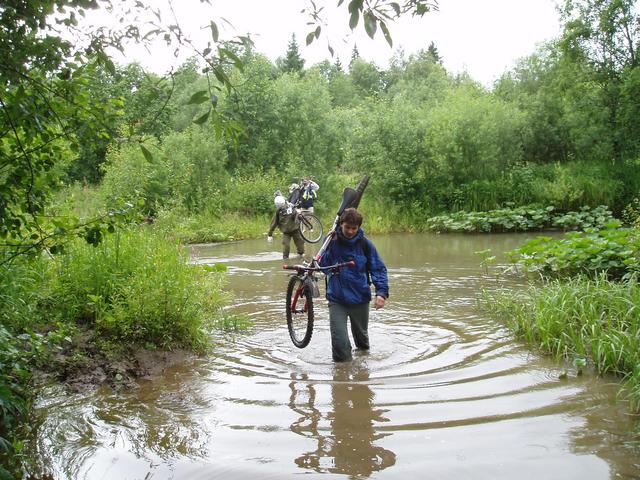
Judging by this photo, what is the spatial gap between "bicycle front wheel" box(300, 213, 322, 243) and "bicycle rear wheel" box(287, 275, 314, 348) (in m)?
8.24

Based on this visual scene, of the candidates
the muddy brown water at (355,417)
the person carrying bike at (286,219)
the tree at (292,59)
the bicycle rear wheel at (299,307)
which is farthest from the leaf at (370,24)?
the tree at (292,59)

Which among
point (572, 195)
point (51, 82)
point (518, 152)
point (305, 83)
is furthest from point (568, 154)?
point (51, 82)

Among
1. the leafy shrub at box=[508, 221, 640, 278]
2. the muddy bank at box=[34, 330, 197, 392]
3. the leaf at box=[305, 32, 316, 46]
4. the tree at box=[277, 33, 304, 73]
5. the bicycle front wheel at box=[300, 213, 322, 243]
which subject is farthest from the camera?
the tree at box=[277, 33, 304, 73]

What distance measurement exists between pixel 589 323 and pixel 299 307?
3.43 meters

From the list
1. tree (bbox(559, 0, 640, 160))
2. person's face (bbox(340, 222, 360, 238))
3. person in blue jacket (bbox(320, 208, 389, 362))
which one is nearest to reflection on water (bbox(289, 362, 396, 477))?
person in blue jacket (bbox(320, 208, 389, 362))

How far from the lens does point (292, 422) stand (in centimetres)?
511

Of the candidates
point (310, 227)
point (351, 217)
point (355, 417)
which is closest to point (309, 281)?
point (351, 217)

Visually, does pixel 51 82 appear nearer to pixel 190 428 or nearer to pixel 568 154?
pixel 190 428

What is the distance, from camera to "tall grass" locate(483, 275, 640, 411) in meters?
6.13

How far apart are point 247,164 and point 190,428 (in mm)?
24419

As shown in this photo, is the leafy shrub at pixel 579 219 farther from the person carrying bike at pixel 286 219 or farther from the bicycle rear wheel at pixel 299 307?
the bicycle rear wheel at pixel 299 307

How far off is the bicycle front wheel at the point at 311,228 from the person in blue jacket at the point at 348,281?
29.5ft

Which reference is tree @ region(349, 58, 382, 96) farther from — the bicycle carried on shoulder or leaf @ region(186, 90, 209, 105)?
leaf @ region(186, 90, 209, 105)

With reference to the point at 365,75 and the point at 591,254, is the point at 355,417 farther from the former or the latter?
the point at 365,75
